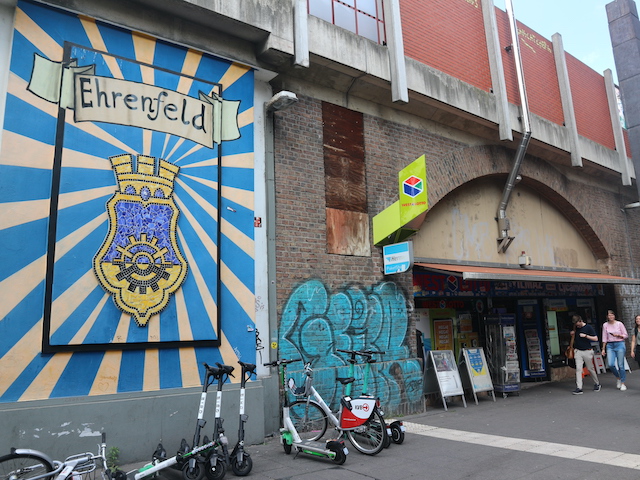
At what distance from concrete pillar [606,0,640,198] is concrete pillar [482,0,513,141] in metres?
5.91

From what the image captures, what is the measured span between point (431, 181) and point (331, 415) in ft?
18.7

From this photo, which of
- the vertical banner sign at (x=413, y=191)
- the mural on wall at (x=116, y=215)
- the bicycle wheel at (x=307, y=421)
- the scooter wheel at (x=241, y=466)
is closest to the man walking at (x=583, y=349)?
the vertical banner sign at (x=413, y=191)

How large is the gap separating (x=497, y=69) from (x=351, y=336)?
755 cm

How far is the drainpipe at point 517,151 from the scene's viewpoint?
1176 centimetres

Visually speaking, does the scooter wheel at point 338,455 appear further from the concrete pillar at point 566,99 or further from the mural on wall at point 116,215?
the concrete pillar at point 566,99

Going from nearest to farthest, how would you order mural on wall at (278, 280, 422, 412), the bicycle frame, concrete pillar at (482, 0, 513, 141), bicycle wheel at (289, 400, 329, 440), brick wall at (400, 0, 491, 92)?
the bicycle frame → bicycle wheel at (289, 400, 329, 440) → mural on wall at (278, 280, 422, 412) → brick wall at (400, 0, 491, 92) → concrete pillar at (482, 0, 513, 141)

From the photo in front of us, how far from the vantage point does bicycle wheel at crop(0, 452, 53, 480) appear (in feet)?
14.6

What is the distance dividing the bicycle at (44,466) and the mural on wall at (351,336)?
3371 millimetres

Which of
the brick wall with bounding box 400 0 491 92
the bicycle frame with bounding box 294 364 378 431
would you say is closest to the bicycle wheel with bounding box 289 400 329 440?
the bicycle frame with bounding box 294 364 378 431

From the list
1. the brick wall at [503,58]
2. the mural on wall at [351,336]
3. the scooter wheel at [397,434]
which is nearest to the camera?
the scooter wheel at [397,434]

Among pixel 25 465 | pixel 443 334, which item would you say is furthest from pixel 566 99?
pixel 25 465

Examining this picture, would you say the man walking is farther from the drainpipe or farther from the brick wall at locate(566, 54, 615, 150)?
the brick wall at locate(566, 54, 615, 150)

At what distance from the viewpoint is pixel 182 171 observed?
23.2 ft

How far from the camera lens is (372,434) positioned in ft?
21.0
